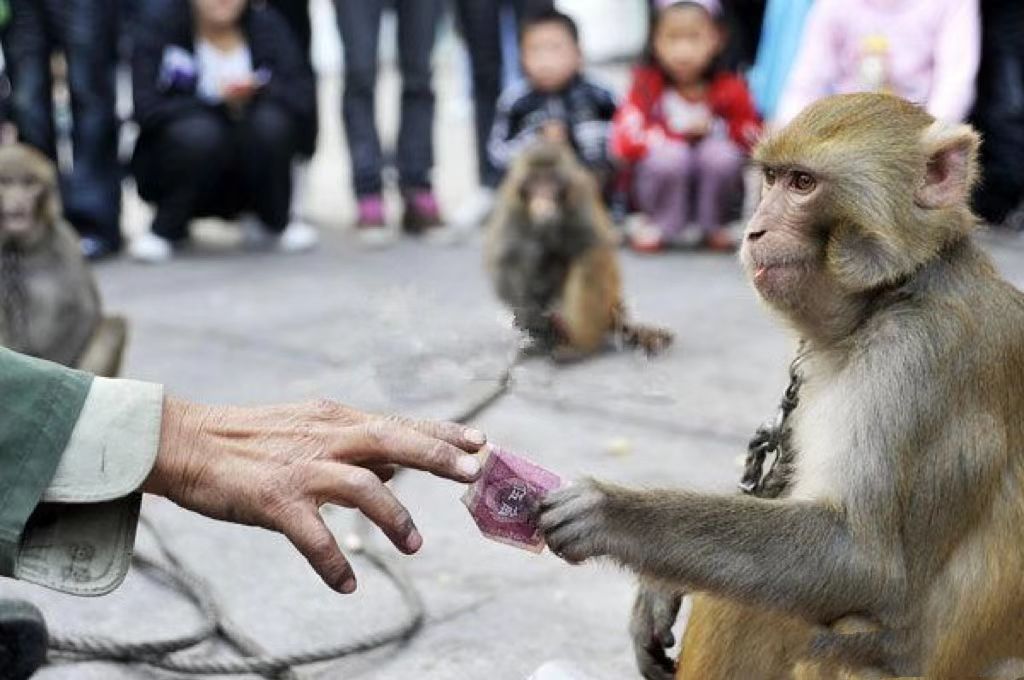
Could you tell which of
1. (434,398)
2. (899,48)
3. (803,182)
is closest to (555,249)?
(434,398)

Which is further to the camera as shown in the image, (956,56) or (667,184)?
(667,184)

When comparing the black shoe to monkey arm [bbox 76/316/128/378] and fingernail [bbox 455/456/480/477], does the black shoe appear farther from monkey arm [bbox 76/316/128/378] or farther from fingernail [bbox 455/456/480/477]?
monkey arm [bbox 76/316/128/378]

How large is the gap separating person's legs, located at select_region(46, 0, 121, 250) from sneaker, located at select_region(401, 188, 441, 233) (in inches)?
61.6

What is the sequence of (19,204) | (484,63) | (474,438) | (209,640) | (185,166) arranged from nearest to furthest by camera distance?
(474,438), (209,640), (19,204), (185,166), (484,63)

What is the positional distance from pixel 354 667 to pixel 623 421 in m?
1.99

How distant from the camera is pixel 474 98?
9.27 meters

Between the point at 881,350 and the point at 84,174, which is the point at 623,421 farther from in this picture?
the point at 84,174

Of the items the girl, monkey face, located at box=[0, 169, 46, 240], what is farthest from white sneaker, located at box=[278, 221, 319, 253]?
monkey face, located at box=[0, 169, 46, 240]

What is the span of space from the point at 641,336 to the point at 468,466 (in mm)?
4078

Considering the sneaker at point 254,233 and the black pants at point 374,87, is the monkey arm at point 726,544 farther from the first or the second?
the sneaker at point 254,233

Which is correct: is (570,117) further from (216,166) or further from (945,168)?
(945,168)

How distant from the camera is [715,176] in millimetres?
8242

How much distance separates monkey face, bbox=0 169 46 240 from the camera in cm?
→ 542

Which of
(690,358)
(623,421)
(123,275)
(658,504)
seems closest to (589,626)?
(658,504)
